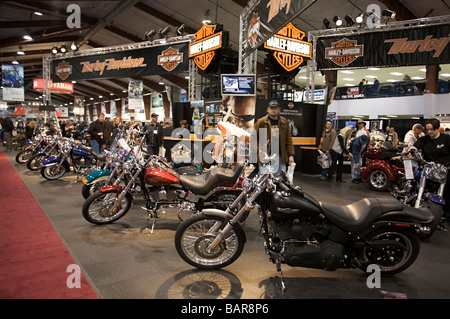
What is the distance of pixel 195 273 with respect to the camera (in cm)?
300

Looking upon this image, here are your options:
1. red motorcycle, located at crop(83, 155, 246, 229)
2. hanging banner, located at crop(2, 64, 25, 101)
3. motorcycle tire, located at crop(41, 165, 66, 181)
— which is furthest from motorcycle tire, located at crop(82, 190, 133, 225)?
A: hanging banner, located at crop(2, 64, 25, 101)

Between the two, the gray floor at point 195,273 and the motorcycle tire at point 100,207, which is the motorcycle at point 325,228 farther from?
the motorcycle tire at point 100,207

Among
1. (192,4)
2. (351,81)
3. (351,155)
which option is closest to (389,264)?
(351,155)

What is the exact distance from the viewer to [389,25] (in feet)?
28.3

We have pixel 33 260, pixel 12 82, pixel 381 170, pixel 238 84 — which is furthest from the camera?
pixel 12 82

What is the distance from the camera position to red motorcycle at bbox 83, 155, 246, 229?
3873 mm

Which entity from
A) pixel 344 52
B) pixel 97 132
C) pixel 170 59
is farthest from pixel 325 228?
pixel 170 59

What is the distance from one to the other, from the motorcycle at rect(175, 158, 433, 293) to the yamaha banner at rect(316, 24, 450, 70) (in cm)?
719

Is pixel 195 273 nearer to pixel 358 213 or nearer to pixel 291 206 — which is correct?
pixel 291 206

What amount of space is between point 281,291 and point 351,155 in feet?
20.7

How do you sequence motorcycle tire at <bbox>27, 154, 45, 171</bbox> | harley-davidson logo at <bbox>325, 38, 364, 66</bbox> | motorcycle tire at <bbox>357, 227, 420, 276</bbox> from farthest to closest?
harley-davidson logo at <bbox>325, 38, 364, 66</bbox>
motorcycle tire at <bbox>27, 154, 45, 171</bbox>
motorcycle tire at <bbox>357, 227, 420, 276</bbox>

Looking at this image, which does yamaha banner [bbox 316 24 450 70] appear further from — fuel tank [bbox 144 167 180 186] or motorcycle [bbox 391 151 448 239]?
fuel tank [bbox 144 167 180 186]

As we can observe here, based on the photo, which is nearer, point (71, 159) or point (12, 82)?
point (71, 159)

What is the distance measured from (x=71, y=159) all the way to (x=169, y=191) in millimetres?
4427
